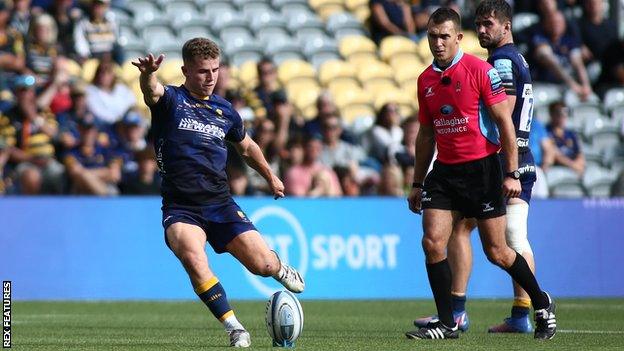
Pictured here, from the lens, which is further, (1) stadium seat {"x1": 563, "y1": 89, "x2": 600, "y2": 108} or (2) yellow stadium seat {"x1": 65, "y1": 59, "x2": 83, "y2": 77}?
(1) stadium seat {"x1": 563, "y1": 89, "x2": 600, "y2": 108}

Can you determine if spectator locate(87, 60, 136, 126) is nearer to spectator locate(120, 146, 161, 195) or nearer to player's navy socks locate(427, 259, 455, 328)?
spectator locate(120, 146, 161, 195)

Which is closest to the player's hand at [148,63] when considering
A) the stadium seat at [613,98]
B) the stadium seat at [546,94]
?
Answer: the stadium seat at [546,94]

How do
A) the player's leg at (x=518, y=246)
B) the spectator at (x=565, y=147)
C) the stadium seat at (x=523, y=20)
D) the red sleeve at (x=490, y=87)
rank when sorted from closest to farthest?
the red sleeve at (x=490, y=87) < the player's leg at (x=518, y=246) < the spectator at (x=565, y=147) < the stadium seat at (x=523, y=20)

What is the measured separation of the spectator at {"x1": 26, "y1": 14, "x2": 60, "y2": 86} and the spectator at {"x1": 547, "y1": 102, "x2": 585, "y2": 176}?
6.86 m

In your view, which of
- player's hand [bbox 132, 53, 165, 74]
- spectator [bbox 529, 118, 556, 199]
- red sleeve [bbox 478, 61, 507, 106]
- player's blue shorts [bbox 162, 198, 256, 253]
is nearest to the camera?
player's hand [bbox 132, 53, 165, 74]

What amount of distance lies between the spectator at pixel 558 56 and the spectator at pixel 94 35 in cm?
658

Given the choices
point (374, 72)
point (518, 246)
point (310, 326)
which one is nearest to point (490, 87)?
point (518, 246)

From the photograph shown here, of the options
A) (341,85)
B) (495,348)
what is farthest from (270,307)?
(341,85)

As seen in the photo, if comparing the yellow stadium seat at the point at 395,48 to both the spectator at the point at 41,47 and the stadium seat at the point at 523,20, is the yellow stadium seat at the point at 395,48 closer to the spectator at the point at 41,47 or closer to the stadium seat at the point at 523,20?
the stadium seat at the point at 523,20

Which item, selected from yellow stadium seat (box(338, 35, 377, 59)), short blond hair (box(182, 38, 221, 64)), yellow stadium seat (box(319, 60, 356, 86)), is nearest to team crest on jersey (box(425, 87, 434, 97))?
short blond hair (box(182, 38, 221, 64))

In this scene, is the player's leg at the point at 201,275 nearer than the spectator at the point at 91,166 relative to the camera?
Yes

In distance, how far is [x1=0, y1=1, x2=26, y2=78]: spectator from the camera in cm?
1764

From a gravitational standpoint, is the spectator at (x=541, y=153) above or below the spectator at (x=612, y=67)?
below

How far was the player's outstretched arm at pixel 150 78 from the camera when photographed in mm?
8328
